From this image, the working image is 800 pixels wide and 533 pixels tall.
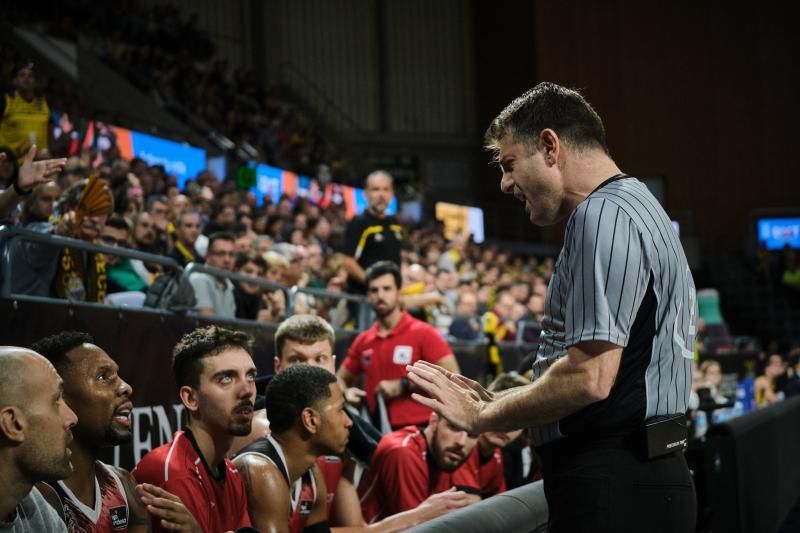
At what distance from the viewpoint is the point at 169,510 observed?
3.60m

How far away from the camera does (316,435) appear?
4434mm

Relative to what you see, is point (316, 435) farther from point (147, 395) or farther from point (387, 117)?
point (387, 117)

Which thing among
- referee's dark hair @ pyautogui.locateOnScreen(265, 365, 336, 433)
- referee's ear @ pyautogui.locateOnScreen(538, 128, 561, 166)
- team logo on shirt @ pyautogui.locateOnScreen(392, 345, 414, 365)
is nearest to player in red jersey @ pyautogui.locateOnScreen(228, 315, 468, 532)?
referee's dark hair @ pyautogui.locateOnScreen(265, 365, 336, 433)

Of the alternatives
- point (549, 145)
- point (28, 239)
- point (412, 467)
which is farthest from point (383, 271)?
point (549, 145)

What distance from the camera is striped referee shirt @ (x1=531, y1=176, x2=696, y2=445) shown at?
2.69m

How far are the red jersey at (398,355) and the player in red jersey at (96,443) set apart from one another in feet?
11.5

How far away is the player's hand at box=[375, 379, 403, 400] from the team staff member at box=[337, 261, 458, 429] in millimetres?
68

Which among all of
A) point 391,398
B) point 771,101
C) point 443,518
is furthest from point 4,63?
point 771,101

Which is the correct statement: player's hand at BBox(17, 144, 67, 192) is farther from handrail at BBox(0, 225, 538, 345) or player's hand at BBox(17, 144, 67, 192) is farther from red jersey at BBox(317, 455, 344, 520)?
red jersey at BBox(317, 455, 344, 520)

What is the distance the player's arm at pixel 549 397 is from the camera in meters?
2.65

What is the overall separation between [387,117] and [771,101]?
34.9 feet

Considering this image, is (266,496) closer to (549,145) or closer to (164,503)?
(164,503)

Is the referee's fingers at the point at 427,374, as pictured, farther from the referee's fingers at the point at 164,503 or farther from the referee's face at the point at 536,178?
the referee's fingers at the point at 164,503

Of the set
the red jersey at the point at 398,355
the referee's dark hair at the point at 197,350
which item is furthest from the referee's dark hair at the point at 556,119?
the red jersey at the point at 398,355
